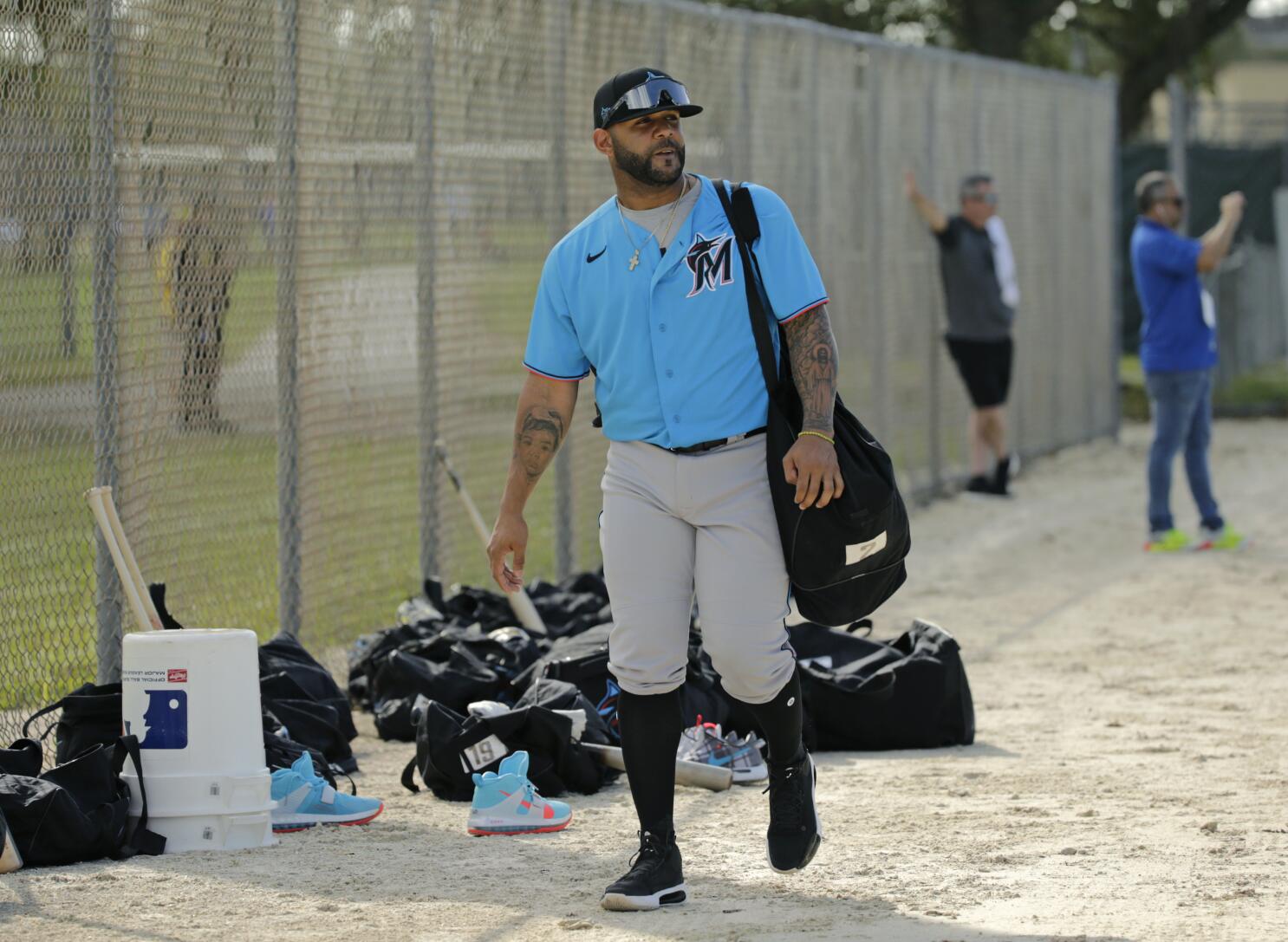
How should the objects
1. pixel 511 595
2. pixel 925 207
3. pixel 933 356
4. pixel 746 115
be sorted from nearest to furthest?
1. pixel 511 595
2. pixel 746 115
3. pixel 925 207
4. pixel 933 356

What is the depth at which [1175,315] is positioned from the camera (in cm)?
1069

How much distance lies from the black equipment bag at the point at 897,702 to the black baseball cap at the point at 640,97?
2.58 meters

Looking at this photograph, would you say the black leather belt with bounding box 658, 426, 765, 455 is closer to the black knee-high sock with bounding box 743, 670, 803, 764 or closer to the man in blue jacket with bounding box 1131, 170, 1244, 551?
the black knee-high sock with bounding box 743, 670, 803, 764

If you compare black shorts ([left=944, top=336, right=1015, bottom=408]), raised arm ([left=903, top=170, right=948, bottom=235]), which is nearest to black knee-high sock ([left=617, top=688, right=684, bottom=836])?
raised arm ([left=903, top=170, right=948, bottom=235])

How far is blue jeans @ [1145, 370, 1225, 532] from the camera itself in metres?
10.8

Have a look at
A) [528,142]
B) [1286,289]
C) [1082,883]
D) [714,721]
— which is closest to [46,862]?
[714,721]

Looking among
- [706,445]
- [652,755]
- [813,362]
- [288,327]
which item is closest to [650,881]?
[652,755]

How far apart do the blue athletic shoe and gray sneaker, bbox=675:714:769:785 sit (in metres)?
1.05

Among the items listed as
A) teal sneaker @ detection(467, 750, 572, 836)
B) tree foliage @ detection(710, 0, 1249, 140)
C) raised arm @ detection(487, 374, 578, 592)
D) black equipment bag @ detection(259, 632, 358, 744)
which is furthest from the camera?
tree foliage @ detection(710, 0, 1249, 140)

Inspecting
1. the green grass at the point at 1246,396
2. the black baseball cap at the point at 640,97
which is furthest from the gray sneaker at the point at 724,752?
the green grass at the point at 1246,396

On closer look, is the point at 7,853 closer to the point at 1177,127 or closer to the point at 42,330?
the point at 42,330

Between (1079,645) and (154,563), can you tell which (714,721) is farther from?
(1079,645)

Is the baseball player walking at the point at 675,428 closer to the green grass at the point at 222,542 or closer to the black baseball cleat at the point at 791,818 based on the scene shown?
the black baseball cleat at the point at 791,818

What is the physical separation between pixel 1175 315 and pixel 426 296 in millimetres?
4479
